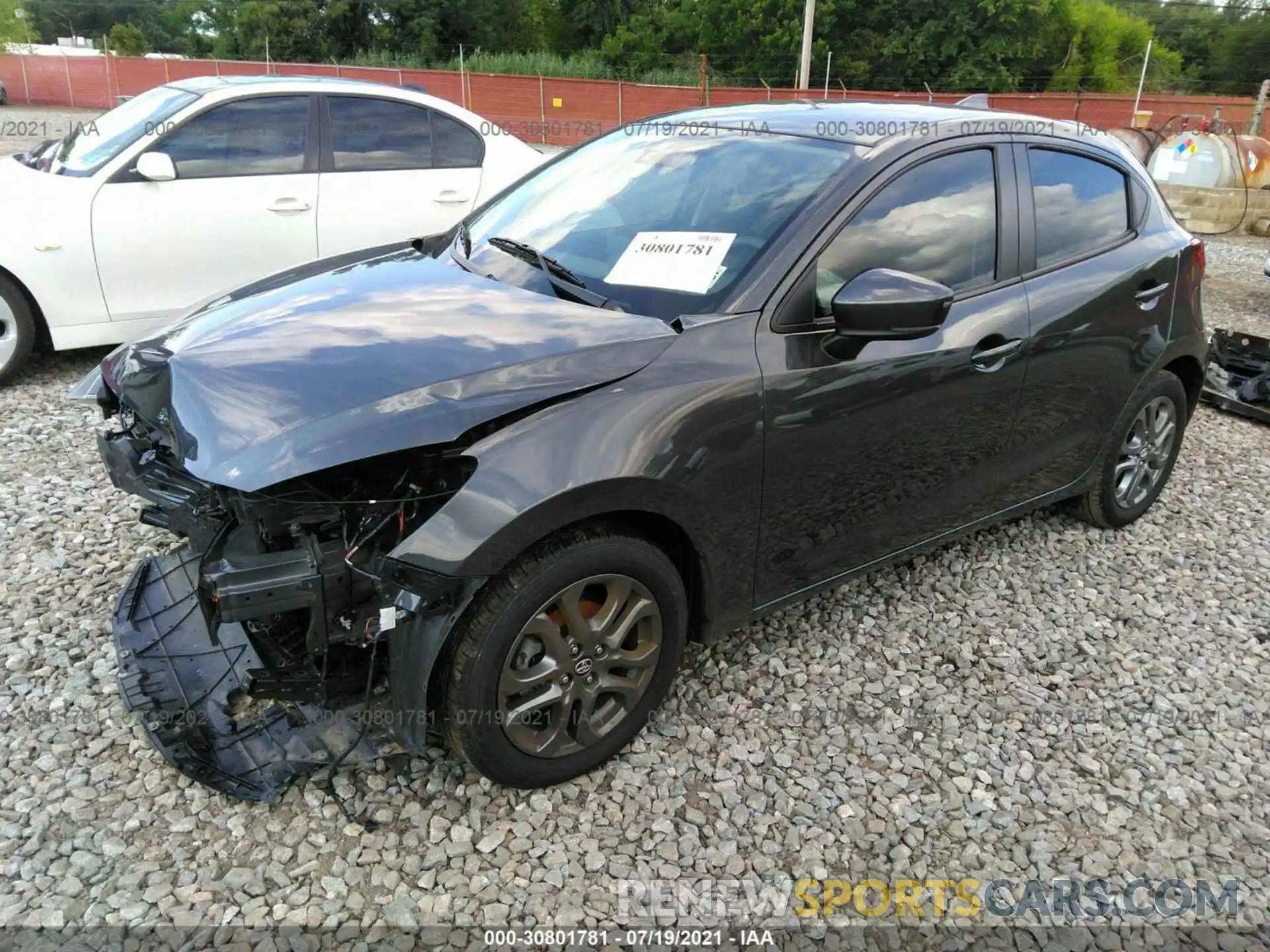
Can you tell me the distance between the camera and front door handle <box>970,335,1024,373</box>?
3.04 metres

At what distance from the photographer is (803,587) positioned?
2900mm

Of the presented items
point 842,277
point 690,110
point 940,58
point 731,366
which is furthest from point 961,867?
point 940,58

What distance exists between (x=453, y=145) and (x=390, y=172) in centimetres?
52

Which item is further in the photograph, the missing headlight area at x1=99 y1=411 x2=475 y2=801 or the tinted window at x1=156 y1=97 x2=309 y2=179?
the tinted window at x1=156 y1=97 x2=309 y2=179

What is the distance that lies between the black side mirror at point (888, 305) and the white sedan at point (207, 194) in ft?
8.97

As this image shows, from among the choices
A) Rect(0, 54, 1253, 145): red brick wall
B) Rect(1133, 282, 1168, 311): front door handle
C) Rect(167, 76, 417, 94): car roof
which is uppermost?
Rect(0, 54, 1253, 145): red brick wall

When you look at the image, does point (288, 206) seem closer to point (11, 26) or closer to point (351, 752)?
point (351, 752)

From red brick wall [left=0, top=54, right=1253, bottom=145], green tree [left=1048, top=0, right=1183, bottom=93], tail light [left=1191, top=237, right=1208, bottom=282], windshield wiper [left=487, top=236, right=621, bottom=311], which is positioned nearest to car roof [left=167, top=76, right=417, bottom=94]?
windshield wiper [left=487, top=236, right=621, bottom=311]

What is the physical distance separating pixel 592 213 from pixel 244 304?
1201 mm

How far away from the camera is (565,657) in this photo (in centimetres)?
235

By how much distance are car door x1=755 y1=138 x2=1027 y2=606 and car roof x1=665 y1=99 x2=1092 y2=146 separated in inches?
4.5

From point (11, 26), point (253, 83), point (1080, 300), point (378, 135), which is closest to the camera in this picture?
point (1080, 300)

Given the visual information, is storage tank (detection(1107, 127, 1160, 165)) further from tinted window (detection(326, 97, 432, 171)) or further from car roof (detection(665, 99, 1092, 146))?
car roof (detection(665, 99, 1092, 146))

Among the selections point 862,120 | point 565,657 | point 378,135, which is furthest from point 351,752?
point 378,135
